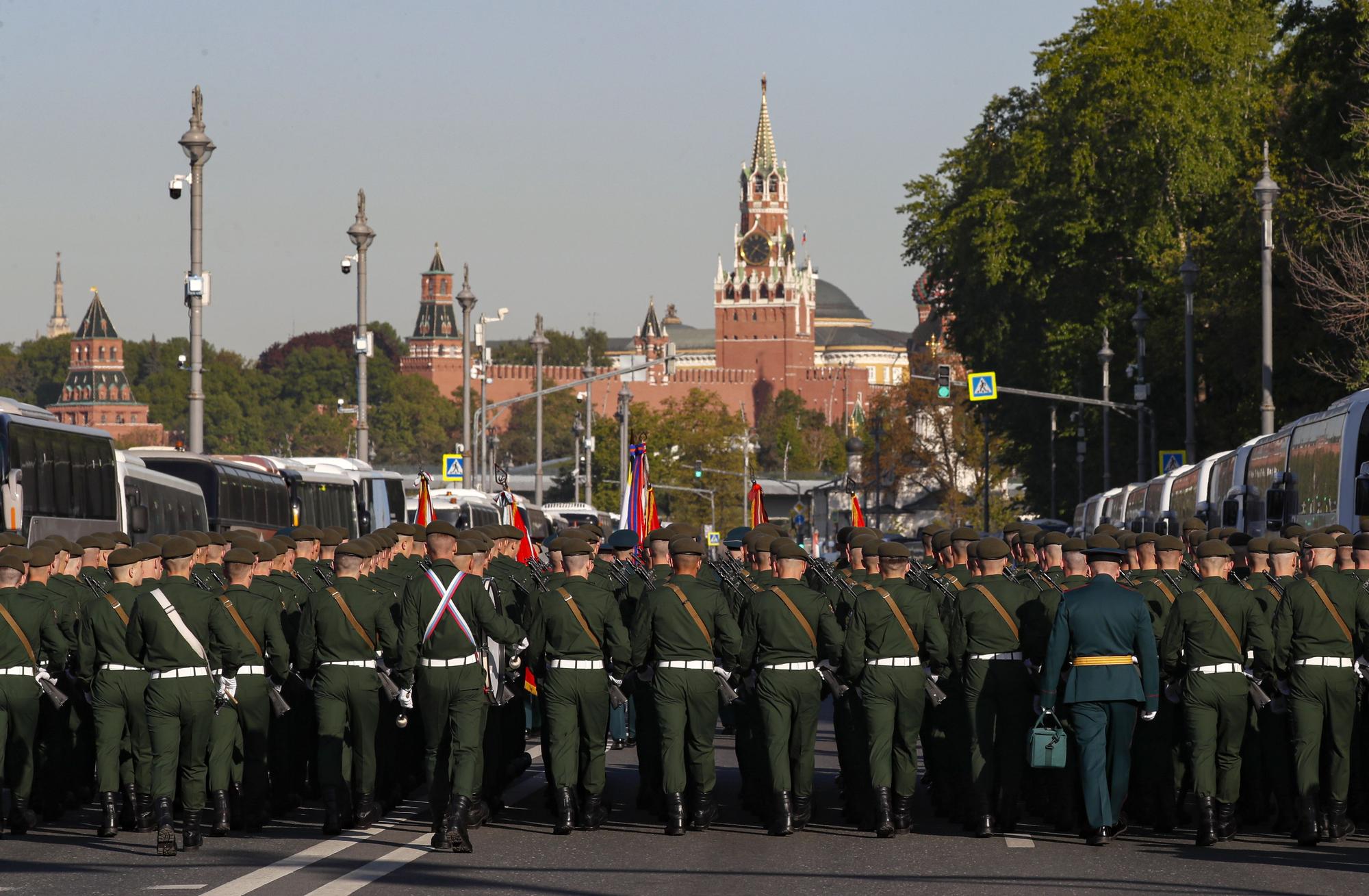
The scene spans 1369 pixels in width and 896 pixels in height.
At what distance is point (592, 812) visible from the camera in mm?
12508

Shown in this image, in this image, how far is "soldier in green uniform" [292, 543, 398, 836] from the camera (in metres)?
12.0

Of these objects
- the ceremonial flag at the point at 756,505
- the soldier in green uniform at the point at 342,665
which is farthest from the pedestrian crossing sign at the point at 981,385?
the soldier in green uniform at the point at 342,665

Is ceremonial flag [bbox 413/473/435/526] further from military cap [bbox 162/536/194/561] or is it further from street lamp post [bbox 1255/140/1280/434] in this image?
street lamp post [bbox 1255/140/1280/434]

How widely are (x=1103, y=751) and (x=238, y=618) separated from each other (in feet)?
15.8

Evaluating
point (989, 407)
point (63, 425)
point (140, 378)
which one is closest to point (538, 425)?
point (989, 407)

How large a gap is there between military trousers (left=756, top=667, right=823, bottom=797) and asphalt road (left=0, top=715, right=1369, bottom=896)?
40cm

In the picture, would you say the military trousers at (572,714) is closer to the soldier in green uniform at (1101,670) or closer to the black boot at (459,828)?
the black boot at (459,828)

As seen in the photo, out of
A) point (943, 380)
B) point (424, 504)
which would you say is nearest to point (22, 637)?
point (424, 504)

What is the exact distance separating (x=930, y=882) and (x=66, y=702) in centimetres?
530

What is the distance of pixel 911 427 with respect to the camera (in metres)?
114

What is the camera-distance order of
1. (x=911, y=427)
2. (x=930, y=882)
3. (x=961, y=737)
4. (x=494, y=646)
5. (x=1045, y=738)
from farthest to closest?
(x=911, y=427) → (x=494, y=646) → (x=961, y=737) → (x=1045, y=738) → (x=930, y=882)

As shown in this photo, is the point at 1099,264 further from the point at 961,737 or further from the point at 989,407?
the point at 961,737

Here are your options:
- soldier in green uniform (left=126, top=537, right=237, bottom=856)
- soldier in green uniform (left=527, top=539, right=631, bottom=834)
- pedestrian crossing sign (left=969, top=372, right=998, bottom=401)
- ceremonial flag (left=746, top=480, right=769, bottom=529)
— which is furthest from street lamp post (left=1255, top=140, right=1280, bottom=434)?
soldier in green uniform (left=126, top=537, right=237, bottom=856)

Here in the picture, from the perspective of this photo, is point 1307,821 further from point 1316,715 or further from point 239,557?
point 239,557
